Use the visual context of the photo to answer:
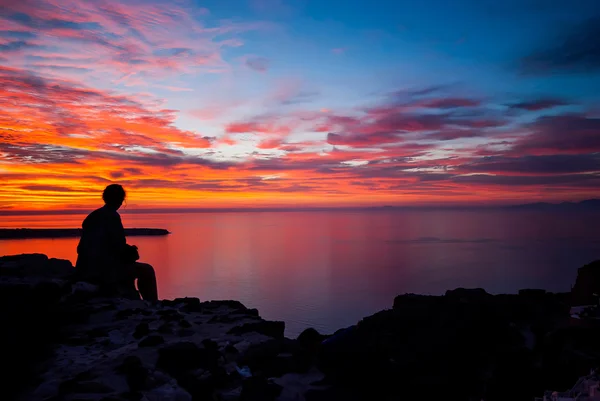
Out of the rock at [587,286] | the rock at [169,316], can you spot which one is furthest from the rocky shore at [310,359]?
the rock at [587,286]

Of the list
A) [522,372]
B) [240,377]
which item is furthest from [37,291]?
Answer: [522,372]

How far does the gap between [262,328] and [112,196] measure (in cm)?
401

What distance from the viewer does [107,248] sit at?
26.4 feet

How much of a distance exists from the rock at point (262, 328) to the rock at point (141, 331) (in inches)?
52.0

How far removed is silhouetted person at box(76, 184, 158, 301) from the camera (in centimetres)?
791

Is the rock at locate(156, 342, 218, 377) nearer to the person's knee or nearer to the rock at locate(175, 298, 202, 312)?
the rock at locate(175, 298, 202, 312)

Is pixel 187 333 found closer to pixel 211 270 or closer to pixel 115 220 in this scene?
pixel 115 220

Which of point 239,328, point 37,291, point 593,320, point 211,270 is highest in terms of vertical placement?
point 37,291

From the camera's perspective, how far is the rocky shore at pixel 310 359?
14.0 feet

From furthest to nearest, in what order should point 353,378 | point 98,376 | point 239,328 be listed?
1. point 239,328
2. point 353,378
3. point 98,376

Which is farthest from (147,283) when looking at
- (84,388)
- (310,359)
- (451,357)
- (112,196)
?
(451,357)

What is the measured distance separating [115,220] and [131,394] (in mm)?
4789

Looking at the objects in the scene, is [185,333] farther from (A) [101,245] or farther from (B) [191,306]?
(A) [101,245]

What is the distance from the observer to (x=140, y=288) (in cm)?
934
